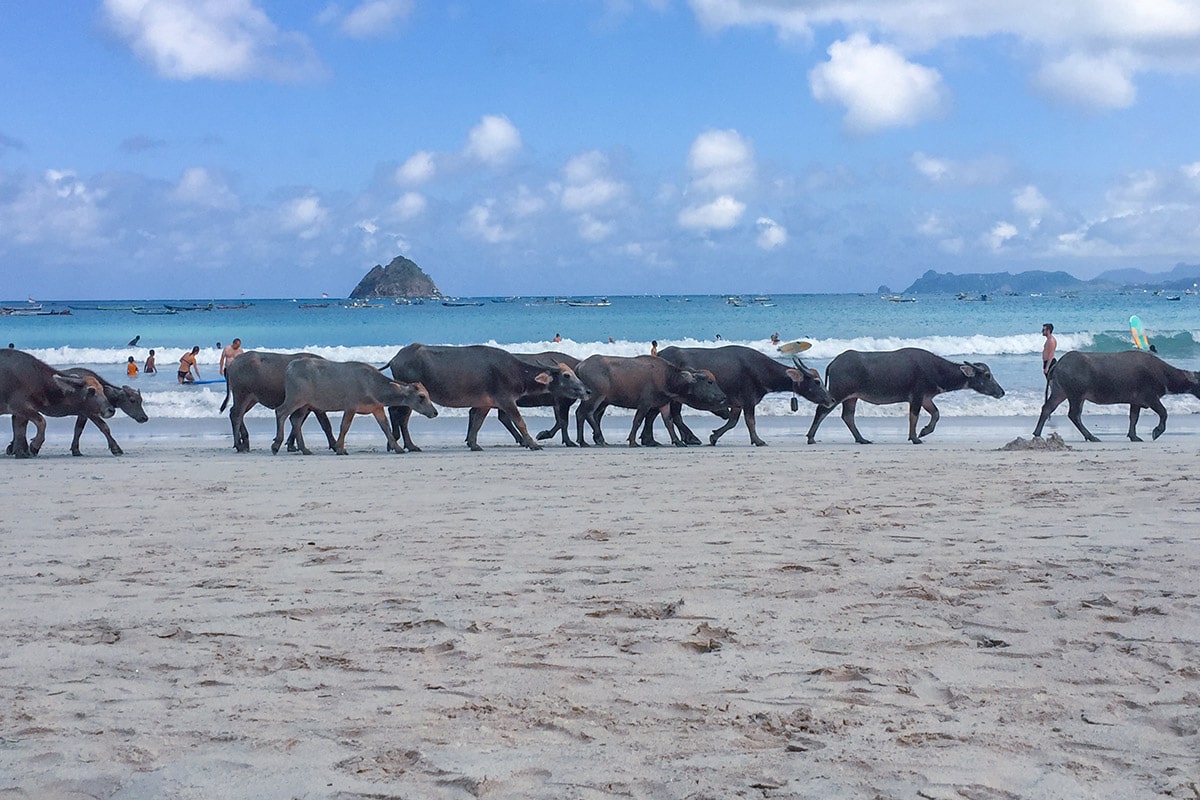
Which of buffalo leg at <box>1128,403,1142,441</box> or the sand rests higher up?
buffalo leg at <box>1128,403,1142,441</box>

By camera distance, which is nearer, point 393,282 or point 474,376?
point 474,376

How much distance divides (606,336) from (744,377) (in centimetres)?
4644

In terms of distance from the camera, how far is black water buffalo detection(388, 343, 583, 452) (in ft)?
57.8

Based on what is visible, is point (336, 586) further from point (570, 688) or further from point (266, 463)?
point (266, 463)

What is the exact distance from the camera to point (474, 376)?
17594 millimetres

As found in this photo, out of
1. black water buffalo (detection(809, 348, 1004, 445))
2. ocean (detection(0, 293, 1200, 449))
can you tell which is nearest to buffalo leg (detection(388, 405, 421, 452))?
ocean (detection(0, 293, 1200, 449))

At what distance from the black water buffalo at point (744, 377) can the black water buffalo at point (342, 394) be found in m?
4.07

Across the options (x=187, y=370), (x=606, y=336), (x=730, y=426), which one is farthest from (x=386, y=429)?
(x=606, y=336)

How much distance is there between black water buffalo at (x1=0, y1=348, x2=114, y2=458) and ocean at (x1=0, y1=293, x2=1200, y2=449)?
13.6 feet

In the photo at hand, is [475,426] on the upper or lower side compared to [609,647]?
upper

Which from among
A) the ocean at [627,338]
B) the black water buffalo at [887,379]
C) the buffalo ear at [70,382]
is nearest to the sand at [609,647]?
the buffalo ear at [70,382]

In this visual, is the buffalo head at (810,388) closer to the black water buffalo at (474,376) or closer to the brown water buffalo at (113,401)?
the black water buffalo at (474,376)

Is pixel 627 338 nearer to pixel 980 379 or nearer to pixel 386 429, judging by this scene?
pixel 980 379

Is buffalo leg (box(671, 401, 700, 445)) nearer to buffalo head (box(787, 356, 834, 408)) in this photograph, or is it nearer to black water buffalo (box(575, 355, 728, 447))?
black water buffalo (box(575, 355, 728, 447))
